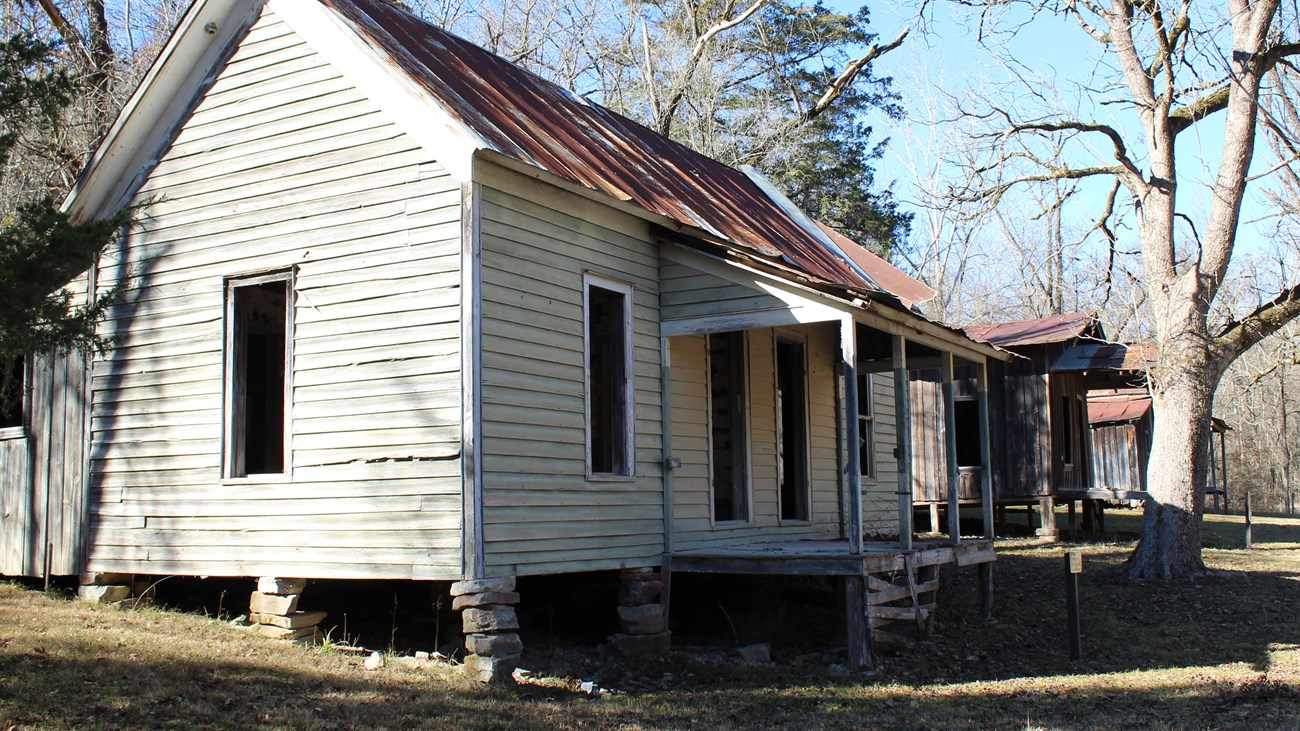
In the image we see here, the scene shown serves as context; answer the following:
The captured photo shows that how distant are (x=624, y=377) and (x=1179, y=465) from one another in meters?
9.41

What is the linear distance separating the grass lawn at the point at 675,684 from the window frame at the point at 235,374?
4.56 feet

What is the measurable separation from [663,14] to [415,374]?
2542 centimetres

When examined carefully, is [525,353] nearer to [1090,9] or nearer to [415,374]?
[415,374]

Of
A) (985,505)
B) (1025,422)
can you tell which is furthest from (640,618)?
(1025,422)

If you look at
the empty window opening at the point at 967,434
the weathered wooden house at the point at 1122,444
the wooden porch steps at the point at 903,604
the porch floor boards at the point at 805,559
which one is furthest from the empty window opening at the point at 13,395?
the weathered wooden house at the point at 1122,444

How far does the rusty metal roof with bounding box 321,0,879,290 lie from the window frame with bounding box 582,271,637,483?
0.82 metres

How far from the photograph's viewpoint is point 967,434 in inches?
1062

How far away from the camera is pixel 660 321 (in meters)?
12.0

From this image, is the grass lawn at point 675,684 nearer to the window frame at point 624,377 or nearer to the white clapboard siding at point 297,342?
the white clapboard siding at point 297,342

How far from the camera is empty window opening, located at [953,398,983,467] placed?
2639 centimetres

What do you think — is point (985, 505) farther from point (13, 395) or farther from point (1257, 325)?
point (13, 395)

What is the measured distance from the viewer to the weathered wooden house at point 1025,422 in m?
23.2

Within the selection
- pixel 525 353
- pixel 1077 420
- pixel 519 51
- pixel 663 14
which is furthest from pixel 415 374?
pixel 663 14

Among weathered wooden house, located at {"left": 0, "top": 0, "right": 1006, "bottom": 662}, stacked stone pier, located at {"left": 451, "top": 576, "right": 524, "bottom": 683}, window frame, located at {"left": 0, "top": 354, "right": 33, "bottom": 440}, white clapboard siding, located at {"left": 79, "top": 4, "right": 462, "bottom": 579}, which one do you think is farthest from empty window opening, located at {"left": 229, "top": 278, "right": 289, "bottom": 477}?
stacked stone pier, located at {"left": 451, "top": 576, "right": 524, "bottom": 683}
